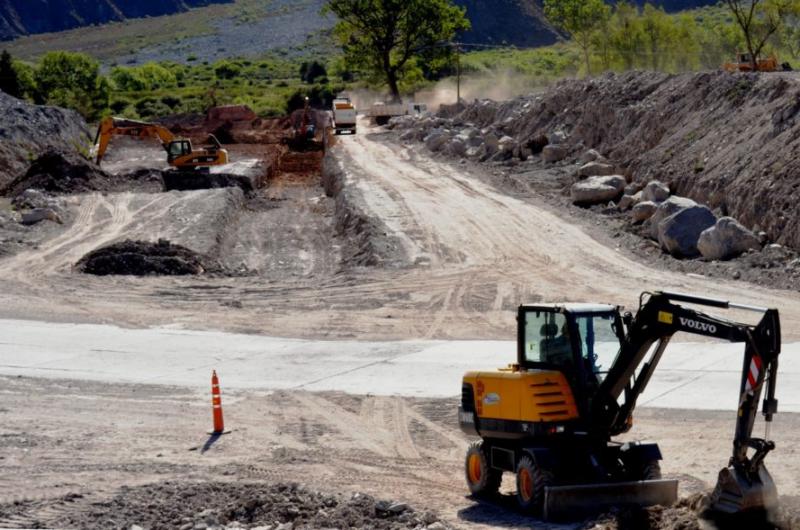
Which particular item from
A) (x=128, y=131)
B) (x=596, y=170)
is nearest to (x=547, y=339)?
(x=596, y=170)

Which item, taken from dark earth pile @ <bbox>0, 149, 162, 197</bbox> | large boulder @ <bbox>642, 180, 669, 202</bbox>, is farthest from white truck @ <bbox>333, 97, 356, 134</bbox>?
large boulder @ <bbox>642, 180, 669, 202</bbox>

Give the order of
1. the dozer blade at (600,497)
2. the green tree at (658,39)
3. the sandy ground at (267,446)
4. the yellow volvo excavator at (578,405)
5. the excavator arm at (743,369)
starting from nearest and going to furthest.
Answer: the excavator arm at (743,369) < the yellow volvo excavator at (578,405) < the dozer blade at (600,497) < the sandy ground at (267,446) < the green tree at (658,39)

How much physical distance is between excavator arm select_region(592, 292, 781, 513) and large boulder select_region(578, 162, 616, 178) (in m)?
30.2

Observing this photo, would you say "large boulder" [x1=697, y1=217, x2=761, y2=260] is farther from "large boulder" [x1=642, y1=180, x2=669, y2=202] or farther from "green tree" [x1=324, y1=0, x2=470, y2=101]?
"green tree" [x1=324, y1=0, x2=470, y2=101]

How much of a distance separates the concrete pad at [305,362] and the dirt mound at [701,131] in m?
9.59

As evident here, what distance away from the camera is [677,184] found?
119 feet

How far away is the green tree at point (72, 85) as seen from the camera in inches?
3757

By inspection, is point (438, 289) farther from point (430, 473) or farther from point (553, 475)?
point (553, 475)

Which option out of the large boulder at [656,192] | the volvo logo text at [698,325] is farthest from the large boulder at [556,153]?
the volvo logo text at [698,325]

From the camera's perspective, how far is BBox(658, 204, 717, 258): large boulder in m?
30.7

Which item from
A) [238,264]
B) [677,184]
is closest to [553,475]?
[238,264]

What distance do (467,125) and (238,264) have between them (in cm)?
3371

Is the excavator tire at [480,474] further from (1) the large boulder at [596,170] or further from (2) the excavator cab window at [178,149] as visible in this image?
(2) the excavator cab window at [178,149]

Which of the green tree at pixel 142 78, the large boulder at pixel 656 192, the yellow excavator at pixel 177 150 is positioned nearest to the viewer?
the large boulder at pixel 656 192
